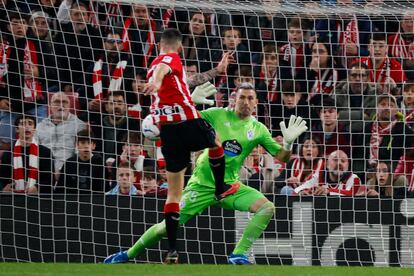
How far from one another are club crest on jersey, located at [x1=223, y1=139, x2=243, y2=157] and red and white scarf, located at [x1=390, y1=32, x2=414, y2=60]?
4.88 metres

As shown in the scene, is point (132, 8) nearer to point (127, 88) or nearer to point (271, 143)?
point (127, 88)

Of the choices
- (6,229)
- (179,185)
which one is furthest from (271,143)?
(6,229)

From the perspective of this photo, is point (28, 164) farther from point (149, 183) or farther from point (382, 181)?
point (382, 181)

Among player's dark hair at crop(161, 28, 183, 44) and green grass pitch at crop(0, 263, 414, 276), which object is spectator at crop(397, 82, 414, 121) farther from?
player's dark hair at crop(161, 28, 183, 44)

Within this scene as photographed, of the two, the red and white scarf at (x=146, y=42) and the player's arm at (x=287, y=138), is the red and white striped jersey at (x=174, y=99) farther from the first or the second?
the red and white scarf at (x=146, y=42)

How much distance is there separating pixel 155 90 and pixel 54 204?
165 inches

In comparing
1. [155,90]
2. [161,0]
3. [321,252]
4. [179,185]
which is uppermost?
[161,0]

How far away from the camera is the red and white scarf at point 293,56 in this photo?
15.3m

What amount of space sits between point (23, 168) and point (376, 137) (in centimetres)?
457

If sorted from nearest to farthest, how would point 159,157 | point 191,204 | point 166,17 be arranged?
1. point 191,204
2. point 159,157
3. point 166,17

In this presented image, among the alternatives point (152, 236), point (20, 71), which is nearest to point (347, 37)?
point (20, 71)

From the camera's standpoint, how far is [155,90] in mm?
9430

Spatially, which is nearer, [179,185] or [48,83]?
[179,185]

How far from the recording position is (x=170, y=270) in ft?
31.9
